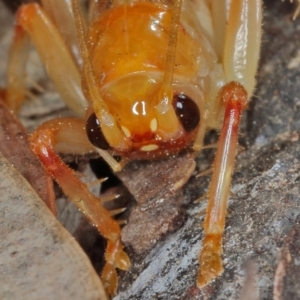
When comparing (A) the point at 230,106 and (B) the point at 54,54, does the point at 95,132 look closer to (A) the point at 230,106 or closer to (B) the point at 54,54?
(A) the point at 230,106

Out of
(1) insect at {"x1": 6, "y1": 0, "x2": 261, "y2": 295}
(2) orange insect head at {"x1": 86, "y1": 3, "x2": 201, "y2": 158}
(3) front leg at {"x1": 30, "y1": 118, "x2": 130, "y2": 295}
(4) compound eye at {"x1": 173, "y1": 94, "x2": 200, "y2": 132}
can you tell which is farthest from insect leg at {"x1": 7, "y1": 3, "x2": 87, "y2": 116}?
(4) compound eye at {"x1": 173, "y1": 94, "x2": 200, "y2": 132}

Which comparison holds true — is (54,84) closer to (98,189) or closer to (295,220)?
(98,189)

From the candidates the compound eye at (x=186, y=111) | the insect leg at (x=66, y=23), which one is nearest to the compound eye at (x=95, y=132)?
the compound eye at (x=186, y=111)

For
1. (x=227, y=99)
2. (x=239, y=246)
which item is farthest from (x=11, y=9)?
(x=239, y=246)

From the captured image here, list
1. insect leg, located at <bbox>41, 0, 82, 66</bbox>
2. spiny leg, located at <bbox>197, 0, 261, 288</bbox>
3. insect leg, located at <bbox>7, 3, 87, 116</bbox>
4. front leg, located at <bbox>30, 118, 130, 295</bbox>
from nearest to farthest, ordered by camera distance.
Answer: spiny leg, located at <bbox>197, 0, 261, 288</bbox>
front leg, located at <bbox>30, 118, 130, 295</bbox>
insect leg, located at <bbox>7, 3, 87, 116</bbox>
insect leg, located at <bbox>41, 0, 82, 66</bbox>

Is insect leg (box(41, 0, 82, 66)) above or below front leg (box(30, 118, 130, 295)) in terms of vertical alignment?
above

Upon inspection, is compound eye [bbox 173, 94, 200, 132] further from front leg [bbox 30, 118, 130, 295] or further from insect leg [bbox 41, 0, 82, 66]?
insect leg [bbox 41, 0, 82, 66]

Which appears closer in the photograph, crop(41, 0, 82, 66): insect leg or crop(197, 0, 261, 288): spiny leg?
crop(197, 0, 261, 288): spiny leg

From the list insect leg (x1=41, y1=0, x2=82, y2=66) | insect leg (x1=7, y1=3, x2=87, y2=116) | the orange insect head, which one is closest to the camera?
the orange insect head
